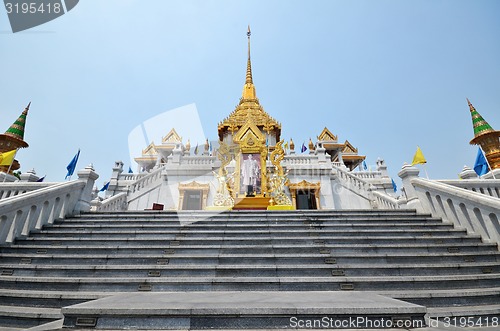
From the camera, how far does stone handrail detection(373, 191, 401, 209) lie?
11.3 metres

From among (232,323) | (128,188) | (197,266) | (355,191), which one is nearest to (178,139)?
(128,188)

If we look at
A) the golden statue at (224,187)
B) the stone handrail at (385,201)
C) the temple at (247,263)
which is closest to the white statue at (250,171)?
the golden statue at (224,187)

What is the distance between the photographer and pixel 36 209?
717 cm

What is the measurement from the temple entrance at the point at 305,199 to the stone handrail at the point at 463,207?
932cm

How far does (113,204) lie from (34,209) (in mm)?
6828

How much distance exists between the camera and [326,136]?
37.1 meters

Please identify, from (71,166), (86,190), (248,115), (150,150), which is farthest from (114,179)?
(150,150)

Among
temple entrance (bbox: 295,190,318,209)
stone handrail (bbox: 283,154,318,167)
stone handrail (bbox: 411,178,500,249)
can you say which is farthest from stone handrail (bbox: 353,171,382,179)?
stone handrail (bbox: 411,178,500,249)

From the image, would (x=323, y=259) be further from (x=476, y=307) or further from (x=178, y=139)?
(x=178, y=139)

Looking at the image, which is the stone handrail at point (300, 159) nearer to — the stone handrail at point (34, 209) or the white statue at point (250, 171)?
the white statue at point (250, 171)

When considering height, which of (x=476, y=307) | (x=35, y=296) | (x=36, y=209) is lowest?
(x=476, y=307)

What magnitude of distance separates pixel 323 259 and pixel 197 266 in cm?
273

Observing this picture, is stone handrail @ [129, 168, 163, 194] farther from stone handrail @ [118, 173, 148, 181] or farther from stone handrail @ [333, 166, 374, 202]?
stone handrail @ [333, 166, 374, 202]

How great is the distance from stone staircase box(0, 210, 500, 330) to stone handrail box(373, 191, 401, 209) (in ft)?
10.9
